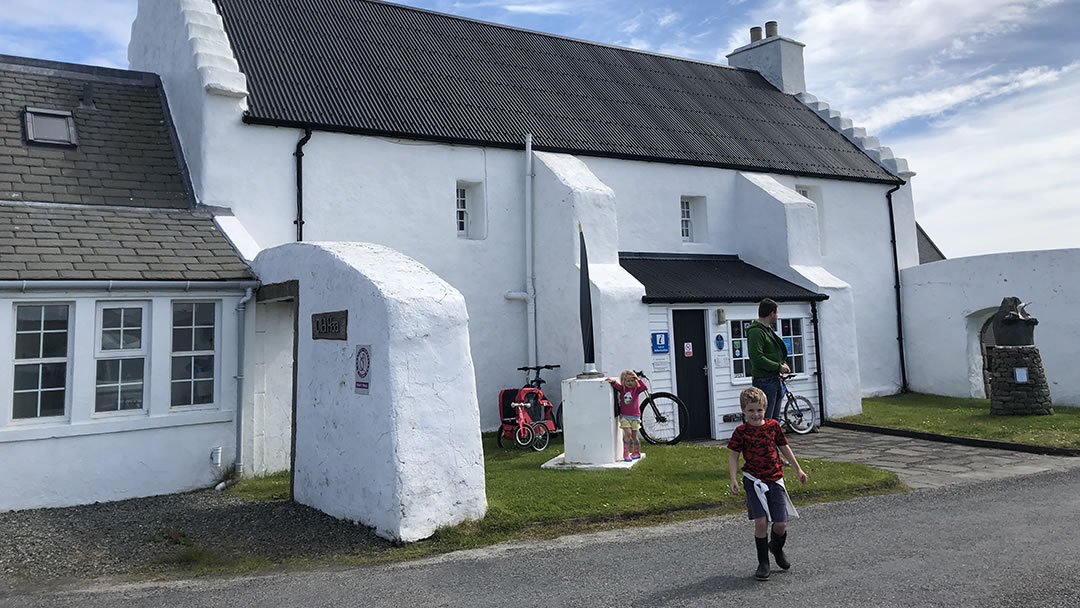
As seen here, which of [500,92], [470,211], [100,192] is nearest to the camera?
[100,192]

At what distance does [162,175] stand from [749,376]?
11019 millimetres

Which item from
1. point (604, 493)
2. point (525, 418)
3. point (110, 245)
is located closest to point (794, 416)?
point (525, 418)

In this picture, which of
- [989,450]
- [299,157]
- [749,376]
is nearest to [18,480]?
[299,157]

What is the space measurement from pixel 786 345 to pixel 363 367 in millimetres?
10048

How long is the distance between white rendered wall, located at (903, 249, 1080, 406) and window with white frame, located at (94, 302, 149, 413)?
704 inches

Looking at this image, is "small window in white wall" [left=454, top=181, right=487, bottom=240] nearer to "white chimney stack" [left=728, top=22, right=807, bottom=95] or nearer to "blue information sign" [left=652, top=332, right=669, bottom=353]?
"blue information sign" [left=652, top=332, right=669, bottom=353]

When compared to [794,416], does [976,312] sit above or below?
above

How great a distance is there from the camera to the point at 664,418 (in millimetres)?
12484

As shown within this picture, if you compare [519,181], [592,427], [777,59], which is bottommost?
[592,427]

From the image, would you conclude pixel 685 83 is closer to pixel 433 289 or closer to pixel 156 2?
pixel 156 2

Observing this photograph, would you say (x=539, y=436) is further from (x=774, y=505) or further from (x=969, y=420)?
(x=969, y=420)

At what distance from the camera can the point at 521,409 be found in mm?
11797

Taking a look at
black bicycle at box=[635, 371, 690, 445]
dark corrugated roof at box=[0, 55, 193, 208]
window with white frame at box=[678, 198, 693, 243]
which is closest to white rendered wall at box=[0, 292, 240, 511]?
dark corrugated roof at box=[0, 55, 193, 208]

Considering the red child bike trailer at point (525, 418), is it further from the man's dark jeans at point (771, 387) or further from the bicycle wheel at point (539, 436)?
the man's dark jeans at point (771, 387)
